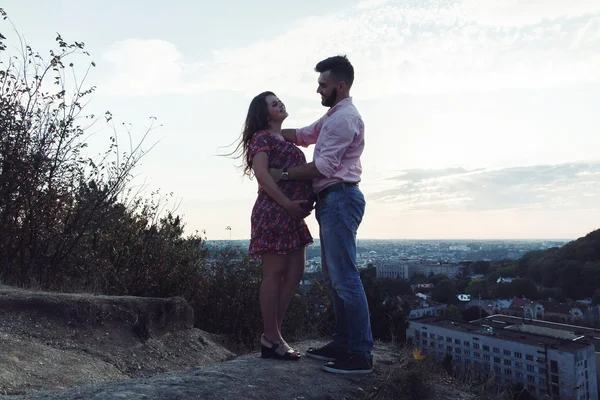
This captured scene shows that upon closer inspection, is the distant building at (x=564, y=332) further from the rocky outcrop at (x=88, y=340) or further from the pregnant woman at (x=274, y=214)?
the pregnant woman at (x=274, y=214)

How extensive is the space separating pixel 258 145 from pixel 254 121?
26cm

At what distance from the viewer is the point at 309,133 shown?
10.3 ft

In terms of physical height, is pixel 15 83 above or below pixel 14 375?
above

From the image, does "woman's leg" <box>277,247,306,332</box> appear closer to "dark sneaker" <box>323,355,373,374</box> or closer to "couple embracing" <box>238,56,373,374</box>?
"couple embracing" <box>238,56,373,374</box>

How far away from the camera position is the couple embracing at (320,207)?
273cm

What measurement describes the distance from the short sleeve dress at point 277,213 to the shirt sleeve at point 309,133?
241 mm

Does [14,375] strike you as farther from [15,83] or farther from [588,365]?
[588,365]

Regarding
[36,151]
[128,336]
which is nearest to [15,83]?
[36,151]

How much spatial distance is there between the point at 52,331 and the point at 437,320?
874 inches

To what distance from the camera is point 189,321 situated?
4.88 meters

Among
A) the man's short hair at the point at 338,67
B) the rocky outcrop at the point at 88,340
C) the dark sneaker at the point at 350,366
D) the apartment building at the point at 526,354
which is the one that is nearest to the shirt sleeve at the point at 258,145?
the man's short hair at the point at 338,67

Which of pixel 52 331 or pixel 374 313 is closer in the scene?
pixel 52 331

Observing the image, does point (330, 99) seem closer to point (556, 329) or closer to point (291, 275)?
point (291, 275)

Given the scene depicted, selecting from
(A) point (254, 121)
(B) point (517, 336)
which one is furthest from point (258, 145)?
(B) point (517, 336)
